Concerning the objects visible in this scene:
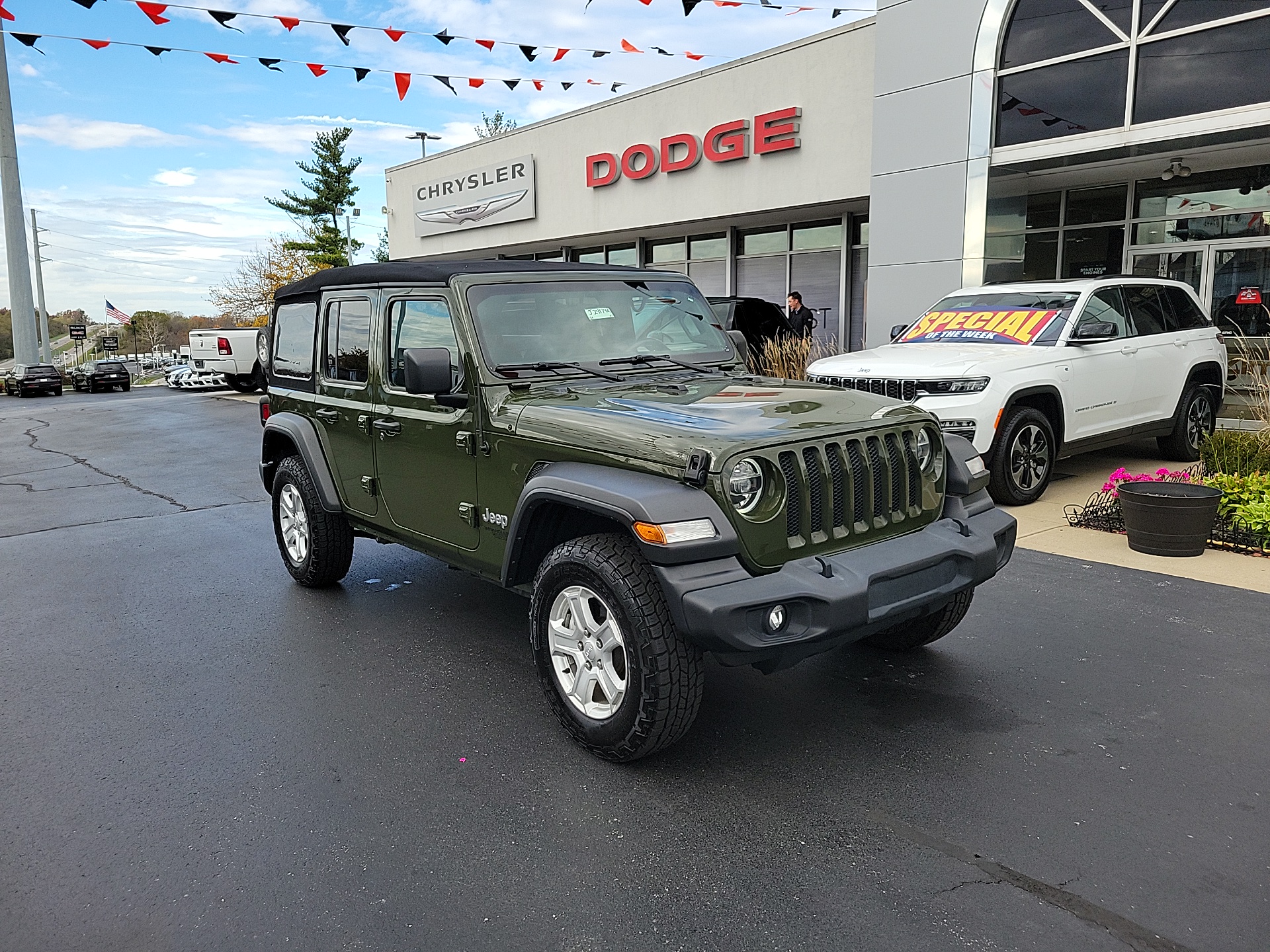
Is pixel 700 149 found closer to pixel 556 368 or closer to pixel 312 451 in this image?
pixel 312 451

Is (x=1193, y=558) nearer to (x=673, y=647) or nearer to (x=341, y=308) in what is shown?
(x=673, y=647)

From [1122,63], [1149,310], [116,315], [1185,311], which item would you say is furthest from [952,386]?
Result: [116,315]

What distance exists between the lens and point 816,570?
3.29 metres

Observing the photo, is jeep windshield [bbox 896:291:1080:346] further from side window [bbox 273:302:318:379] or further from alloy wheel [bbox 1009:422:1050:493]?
side window [bbox 273:302:318:379]

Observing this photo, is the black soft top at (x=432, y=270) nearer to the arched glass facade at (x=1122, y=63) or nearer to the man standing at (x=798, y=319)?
the arched glass facade at (x=1122, y=63)

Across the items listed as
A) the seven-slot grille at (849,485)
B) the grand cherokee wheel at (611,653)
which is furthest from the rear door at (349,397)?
the seven-slot grille at (849,485)

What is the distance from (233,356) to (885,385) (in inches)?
985

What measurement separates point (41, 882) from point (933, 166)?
40.6 ft

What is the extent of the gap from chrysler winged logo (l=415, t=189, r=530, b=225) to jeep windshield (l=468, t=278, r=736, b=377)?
60.7ft

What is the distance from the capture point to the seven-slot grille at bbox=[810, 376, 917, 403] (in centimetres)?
789

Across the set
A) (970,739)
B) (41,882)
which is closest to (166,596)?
(41,882)

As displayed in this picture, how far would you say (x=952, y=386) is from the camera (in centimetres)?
768

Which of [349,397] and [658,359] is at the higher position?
[658,359]

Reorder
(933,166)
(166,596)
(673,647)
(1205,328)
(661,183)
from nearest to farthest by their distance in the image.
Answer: (673,647)
(166,596)
(1205,328)
(933,166)
(661,183)
